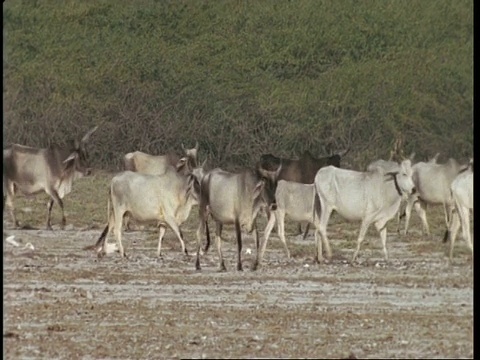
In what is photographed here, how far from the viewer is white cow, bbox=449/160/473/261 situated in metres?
9.84

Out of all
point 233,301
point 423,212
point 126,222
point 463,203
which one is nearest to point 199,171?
point 126,222

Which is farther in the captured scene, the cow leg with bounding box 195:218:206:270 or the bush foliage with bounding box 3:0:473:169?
the cow leg with bounding box 195:218:206:270

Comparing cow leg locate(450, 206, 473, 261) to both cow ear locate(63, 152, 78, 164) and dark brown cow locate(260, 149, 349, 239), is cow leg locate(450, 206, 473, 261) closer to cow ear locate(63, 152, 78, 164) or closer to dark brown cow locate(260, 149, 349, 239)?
dark brown cow locate(260, 149, 349, 239)

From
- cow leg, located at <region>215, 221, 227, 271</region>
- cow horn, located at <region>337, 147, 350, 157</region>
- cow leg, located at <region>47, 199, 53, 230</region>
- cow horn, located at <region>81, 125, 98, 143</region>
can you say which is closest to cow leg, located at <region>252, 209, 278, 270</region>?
cow leg, located at <region>215, 221, 227, 271</region>

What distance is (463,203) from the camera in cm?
990

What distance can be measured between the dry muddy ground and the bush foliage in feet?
2.14

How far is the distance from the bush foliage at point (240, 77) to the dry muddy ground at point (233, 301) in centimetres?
65

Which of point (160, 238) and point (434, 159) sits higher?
point (434, 159)

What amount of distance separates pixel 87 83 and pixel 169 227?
1.07 metres

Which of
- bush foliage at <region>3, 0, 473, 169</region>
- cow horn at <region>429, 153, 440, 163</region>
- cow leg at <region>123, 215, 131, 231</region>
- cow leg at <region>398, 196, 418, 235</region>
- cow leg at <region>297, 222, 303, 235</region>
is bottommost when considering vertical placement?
cow leg at <region>297, 222, 303, 235</region>

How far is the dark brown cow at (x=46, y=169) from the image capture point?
10.9 metres

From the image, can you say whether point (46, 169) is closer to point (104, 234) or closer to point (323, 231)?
point (104, 234)

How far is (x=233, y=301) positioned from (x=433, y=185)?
145 centimetres

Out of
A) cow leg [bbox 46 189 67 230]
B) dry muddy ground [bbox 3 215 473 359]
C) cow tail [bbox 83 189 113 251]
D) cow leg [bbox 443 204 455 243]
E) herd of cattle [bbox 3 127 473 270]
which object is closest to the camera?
dry muddy ground [bbox 3 215 473 359]
